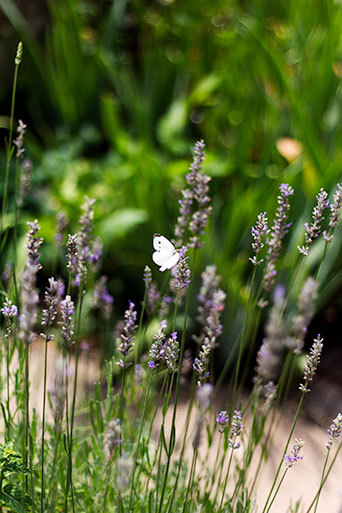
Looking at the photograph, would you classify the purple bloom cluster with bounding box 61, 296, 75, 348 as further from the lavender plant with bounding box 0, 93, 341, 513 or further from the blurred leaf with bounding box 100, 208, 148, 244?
the blurred leaf with bounding box 100, 208, 148, 244

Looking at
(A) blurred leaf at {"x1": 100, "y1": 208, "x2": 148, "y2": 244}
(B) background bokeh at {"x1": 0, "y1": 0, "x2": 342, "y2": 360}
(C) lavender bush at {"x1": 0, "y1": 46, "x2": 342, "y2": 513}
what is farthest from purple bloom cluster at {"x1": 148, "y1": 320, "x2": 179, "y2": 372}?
(A) blurred leaf at {"x1": 100, "y1": 208, "x2": 148, "y2": 244}

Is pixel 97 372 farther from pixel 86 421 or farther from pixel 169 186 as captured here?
pixel 169 186

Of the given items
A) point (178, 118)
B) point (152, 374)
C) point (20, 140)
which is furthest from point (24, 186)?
point (178, 118)

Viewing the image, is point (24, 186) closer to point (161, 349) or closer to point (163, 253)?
point (163, 253)

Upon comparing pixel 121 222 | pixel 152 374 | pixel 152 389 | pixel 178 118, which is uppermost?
pixel 178 118

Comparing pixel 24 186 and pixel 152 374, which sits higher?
pixel 24 186

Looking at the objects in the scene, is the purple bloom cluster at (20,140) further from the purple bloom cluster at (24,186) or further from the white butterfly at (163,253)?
the white butterfly at (163,253)

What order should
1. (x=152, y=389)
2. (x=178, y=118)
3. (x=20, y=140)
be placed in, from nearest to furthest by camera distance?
(x=20, y=140)
(x=152, y=389)
(x=178, y=118)

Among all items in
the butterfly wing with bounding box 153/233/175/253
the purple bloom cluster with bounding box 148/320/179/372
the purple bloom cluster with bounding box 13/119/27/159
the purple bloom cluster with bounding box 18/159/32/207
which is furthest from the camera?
the purple bloom cluster with bounding box 18/159/32/207

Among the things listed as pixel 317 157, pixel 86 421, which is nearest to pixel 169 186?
→ pixel 317 157
